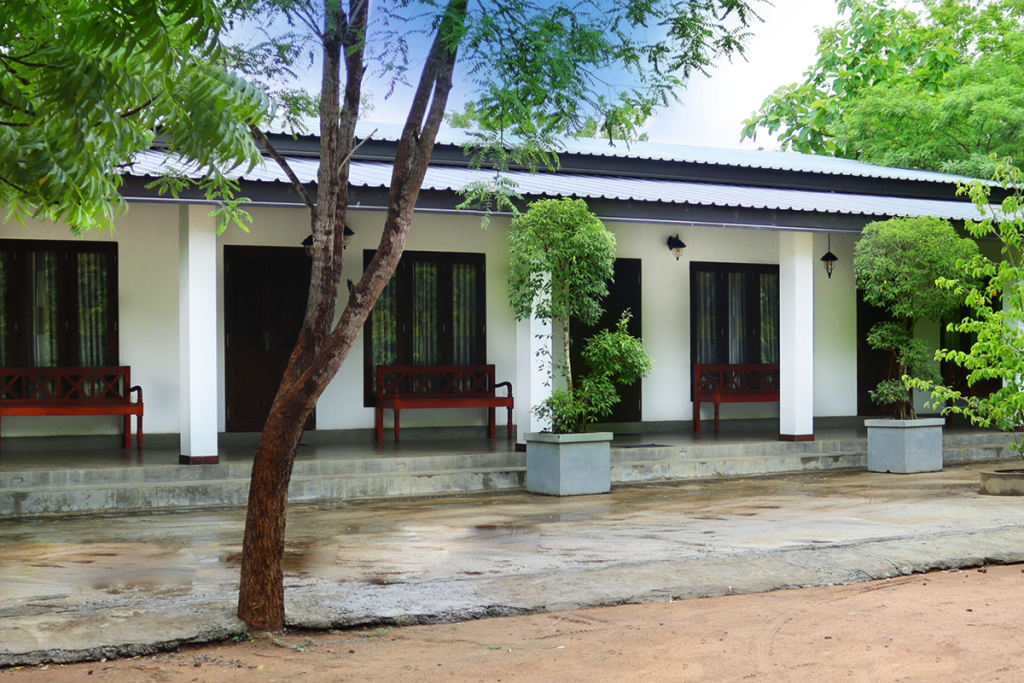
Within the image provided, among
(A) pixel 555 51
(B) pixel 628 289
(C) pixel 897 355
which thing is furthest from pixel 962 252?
(A) pixel 555 51

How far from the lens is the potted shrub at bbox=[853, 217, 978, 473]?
12.1 meters

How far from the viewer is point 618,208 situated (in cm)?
1178

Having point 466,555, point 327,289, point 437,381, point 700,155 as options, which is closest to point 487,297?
point 437,381

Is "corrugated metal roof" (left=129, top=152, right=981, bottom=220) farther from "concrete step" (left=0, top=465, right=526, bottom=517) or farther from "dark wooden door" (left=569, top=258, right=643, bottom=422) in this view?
"concrete step" (left=0, top=465, right=526, bottom=517)

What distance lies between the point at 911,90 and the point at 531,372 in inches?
861

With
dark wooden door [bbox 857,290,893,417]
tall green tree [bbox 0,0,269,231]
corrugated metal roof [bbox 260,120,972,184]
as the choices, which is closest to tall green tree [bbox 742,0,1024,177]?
corrugated metal roof [bbox 260,120,972,184]

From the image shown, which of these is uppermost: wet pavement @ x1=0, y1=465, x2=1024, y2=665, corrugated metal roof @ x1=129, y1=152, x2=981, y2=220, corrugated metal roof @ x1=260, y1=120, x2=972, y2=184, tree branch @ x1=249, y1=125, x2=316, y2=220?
corrugated metal roof @ x1=260, y1=120, x2=972, y2=184

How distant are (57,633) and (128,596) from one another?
1.05 metres

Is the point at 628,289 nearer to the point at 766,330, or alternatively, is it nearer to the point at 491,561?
the point at 766,330

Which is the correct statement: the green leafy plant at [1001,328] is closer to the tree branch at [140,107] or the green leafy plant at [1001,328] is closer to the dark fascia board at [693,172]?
the dark fascia board at [693,172]

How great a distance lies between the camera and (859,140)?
28.8 m

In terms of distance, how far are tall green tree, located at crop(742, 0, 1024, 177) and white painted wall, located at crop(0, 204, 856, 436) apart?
12.2 m

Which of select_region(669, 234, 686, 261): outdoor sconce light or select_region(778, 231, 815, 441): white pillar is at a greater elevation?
select_region(669, 234, 686, 261): outdoor sconce light

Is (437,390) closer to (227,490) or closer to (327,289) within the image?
(227,490)
